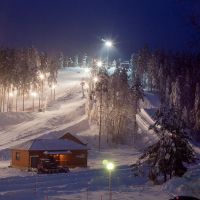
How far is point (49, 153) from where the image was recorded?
192 feet

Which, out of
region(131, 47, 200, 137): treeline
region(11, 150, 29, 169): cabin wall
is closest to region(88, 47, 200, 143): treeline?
region(131, 47, 200, 137): treeline

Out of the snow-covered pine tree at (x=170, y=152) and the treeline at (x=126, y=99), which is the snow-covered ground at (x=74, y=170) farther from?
the treeline at (x=126, y=99)

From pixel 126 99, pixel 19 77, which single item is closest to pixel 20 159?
pixel 126 99

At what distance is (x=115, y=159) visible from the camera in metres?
69.6

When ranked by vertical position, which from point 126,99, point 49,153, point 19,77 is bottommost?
point 49,153

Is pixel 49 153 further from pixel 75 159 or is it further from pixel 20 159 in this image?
pixel 75 159

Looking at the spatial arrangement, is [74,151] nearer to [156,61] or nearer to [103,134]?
[103,134]

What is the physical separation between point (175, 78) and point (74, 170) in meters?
67.4

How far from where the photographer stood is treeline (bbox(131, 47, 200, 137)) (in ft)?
323

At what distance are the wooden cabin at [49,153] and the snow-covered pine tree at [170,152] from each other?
19.1m

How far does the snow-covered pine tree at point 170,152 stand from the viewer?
135ft

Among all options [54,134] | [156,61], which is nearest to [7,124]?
[54,134]

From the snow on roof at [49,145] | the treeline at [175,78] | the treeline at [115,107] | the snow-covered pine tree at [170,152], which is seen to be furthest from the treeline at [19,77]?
the snow-covered pine tree at [170,152]

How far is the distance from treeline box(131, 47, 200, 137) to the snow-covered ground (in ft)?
19.1
